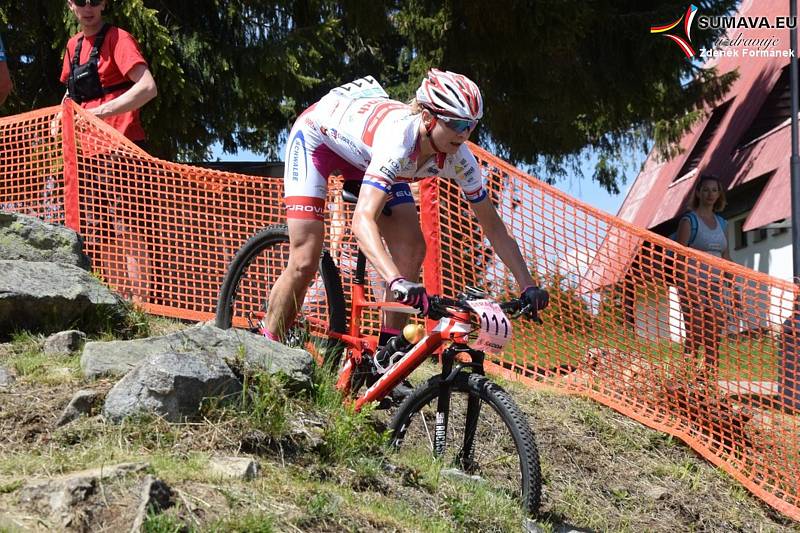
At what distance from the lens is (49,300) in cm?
620

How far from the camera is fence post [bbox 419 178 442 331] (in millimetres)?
7582

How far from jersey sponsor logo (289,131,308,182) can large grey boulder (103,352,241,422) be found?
138 centimetres

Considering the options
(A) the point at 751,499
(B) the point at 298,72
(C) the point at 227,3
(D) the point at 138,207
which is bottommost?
(A) the point at 751,499

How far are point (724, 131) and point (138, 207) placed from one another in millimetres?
21576

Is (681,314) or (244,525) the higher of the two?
(681,314)

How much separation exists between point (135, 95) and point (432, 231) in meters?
2.30

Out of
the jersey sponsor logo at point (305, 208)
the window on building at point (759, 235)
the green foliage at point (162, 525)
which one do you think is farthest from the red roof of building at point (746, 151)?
the green foliage at point (162, 525)

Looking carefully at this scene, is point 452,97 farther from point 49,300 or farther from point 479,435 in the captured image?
point 49,300

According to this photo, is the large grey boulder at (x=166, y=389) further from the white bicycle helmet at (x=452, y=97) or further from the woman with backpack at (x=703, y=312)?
the woman with backpack at (x=703, y=312)

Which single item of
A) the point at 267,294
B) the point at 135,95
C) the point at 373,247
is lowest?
the point at 267,294

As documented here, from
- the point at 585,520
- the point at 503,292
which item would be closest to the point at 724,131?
the point at 503,292

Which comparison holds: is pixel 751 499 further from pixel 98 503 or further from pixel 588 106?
pixel 588 106

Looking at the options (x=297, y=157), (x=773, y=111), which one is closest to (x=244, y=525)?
(x=297, y=157)

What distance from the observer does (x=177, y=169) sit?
8281 millimetres
